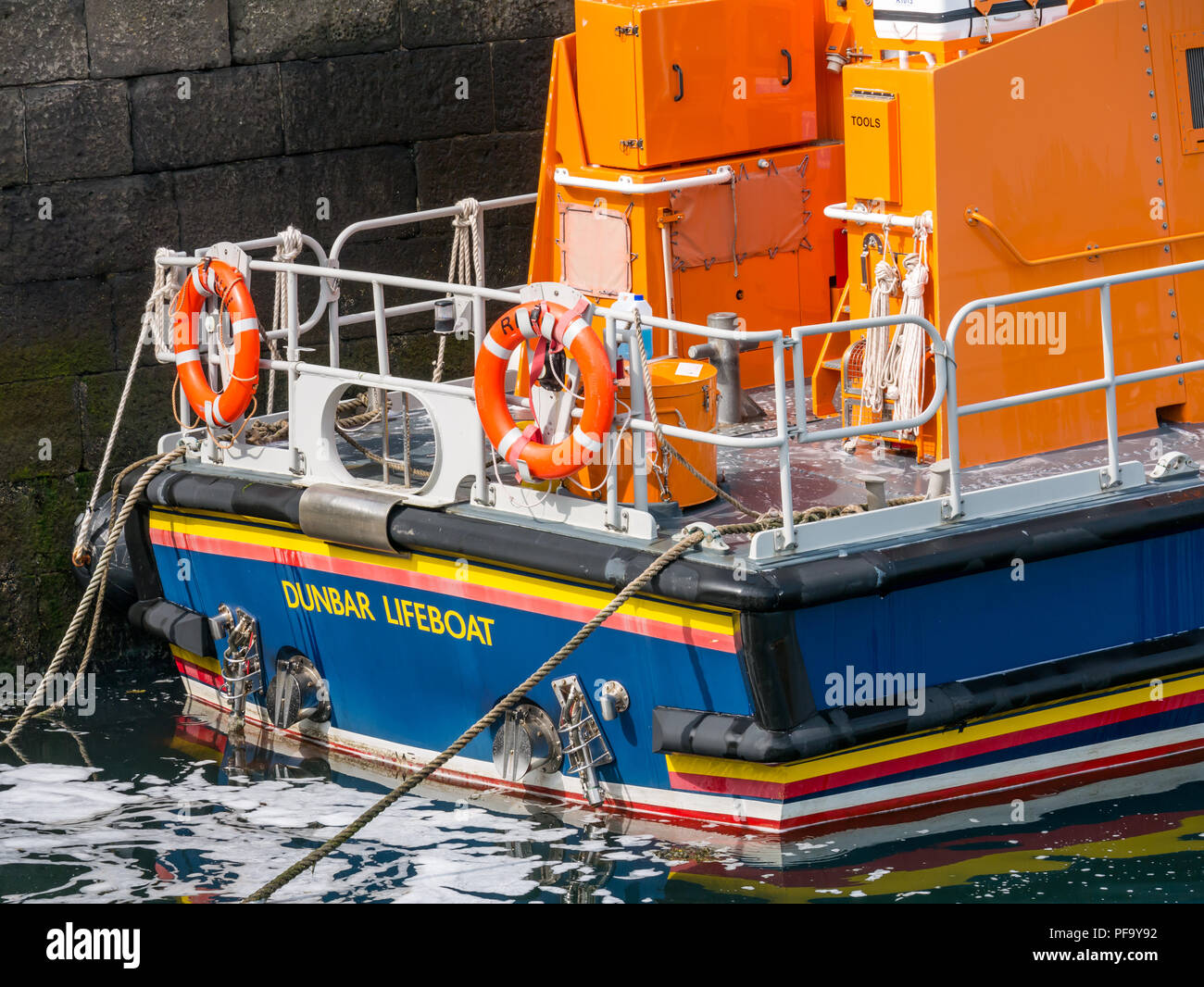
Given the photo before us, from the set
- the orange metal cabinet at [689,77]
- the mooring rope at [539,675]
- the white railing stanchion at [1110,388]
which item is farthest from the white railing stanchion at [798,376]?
the orange metal cabinet at [689,77]

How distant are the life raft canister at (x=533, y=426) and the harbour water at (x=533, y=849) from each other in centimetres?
126

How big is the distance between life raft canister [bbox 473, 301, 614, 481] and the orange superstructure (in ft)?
4.56

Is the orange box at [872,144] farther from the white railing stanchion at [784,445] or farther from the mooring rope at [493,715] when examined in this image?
the mooring rope at [493,715]

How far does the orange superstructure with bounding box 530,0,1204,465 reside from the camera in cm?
700

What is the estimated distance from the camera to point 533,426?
654cm

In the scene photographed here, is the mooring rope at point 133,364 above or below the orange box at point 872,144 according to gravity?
below

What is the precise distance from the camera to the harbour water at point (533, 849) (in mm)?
6125

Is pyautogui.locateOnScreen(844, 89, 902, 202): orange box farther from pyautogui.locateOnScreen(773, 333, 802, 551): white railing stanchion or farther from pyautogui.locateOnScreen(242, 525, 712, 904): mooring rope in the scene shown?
pyautogui.locateOnScreen(242, 525, 712, 904): mooring rope

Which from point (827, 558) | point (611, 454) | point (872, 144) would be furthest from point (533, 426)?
point (872, 144)

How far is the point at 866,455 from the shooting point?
7.32 meters

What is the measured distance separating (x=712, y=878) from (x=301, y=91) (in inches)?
174

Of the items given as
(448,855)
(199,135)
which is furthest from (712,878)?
(199,135)

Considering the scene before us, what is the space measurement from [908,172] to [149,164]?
3.46m

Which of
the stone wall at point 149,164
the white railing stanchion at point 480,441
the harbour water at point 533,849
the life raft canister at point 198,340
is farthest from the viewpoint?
the stone wall at point 149,164
